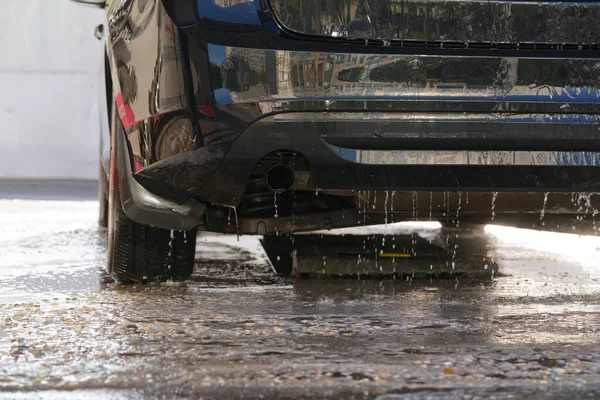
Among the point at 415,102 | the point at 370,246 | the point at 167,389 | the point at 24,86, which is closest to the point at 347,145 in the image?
the point at 415,102

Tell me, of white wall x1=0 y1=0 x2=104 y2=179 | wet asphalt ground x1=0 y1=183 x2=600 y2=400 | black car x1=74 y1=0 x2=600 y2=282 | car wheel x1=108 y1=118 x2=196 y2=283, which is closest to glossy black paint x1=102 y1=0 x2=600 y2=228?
black car x1=74 y1=0 x2=600 y2=282

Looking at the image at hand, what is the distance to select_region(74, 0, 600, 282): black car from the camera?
126 inches

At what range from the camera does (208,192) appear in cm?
339

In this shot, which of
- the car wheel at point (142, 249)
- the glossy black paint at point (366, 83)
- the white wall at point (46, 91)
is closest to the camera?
the glossy black paint at point (366, 83)

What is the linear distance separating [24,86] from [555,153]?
14.1 meters

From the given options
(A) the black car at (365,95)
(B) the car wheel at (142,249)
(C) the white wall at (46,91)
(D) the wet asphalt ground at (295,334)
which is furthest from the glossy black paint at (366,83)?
(C) the white wall at (46,91)

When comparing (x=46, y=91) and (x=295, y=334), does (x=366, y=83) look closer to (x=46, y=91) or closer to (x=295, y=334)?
(x=295, y=334)

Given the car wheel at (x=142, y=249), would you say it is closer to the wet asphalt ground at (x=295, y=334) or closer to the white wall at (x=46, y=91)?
the wet asphalt ground at (x=295, y=334)

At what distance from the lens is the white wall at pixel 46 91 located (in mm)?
16188

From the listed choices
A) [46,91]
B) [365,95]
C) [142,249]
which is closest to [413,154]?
[365,95]

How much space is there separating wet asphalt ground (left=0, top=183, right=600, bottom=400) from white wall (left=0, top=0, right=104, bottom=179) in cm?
1113

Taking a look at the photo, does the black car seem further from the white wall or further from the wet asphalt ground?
the white wall

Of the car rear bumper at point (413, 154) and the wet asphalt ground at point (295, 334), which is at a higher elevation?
the car rear bumper at point (413, 154)

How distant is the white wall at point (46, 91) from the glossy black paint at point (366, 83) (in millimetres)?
13191
